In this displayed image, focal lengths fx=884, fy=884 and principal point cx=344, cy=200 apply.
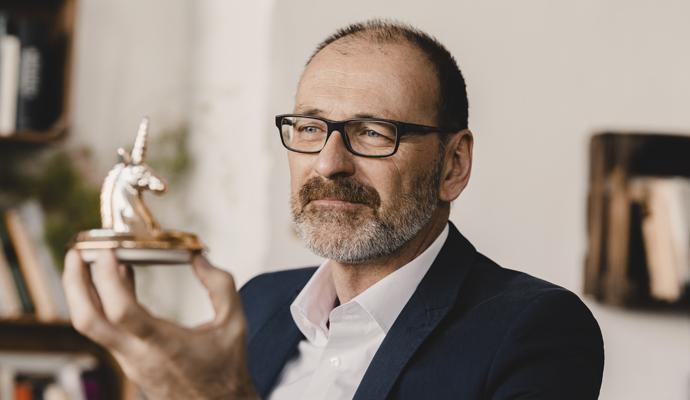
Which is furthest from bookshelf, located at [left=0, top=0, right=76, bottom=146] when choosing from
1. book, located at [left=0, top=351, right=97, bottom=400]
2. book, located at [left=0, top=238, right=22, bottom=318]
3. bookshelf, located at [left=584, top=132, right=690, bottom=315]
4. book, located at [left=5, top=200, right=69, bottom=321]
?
bookshelf, located at [left=584, top=132, right=690, bottom=315]

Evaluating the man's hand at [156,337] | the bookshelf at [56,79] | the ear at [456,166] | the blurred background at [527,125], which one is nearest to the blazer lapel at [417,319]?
the ear at [456,166]

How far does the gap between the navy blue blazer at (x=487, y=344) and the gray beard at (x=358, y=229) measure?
0.08 m

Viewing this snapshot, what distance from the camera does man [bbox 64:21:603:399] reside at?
4.09ft

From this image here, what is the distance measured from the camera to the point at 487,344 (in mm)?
1249

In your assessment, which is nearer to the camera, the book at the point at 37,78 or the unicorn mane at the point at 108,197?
the unicorn mane at the point at 108,197

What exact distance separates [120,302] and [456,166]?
0.78m

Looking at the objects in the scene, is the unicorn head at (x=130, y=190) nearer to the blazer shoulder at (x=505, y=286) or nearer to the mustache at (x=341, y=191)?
the mustache at (x=341, y=191)

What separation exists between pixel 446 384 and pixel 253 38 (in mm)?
1703

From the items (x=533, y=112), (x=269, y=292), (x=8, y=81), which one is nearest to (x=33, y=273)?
(x=8, y=81)

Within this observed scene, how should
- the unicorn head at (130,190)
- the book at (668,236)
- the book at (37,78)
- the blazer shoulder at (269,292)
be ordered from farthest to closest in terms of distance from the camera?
the book at (37,78), the book at (668,236), the blazer shoulder at (269,292), the unicorn head at (130,190)

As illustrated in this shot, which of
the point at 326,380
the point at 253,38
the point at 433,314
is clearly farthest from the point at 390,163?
the point at 253,38

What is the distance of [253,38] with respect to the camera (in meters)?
2.71

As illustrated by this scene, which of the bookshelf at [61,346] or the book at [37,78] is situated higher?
the book at [37,78]

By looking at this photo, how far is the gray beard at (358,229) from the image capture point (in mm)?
1355
